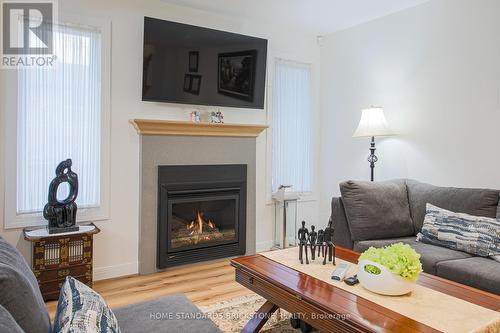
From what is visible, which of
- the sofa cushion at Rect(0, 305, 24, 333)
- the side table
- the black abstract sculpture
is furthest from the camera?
the black abstract sculpture

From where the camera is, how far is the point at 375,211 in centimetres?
318

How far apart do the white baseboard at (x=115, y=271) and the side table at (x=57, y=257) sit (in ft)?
1.14

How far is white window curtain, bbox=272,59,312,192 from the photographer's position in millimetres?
4406

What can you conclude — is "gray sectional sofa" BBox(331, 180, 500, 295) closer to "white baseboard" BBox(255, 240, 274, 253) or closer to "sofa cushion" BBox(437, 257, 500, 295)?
"sofa cushion" BBox(437, 257, 500, 295)

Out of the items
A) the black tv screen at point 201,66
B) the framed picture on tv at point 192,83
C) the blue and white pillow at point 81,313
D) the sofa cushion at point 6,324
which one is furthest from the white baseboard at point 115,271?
the sofa cushion at point 6,324

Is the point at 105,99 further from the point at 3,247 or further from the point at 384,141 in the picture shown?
the point at 384,141

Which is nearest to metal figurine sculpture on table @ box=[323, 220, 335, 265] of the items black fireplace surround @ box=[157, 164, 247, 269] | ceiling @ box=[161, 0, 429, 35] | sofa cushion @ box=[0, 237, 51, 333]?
sofa cushion @ box=[0, 237, 51, 333]

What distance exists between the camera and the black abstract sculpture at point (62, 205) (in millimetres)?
2947

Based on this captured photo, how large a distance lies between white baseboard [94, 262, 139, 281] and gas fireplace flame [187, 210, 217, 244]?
623 mm

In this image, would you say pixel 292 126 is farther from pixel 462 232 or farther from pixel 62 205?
pixel 62 205

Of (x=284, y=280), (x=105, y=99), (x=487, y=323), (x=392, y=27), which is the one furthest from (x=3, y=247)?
(x=392, y=27)

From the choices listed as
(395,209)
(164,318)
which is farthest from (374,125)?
(164,318)

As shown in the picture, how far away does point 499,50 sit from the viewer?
3064 millimetres

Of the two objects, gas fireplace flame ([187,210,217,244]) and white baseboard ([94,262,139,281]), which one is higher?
gas fireplace flame ([187,210,217,244])
